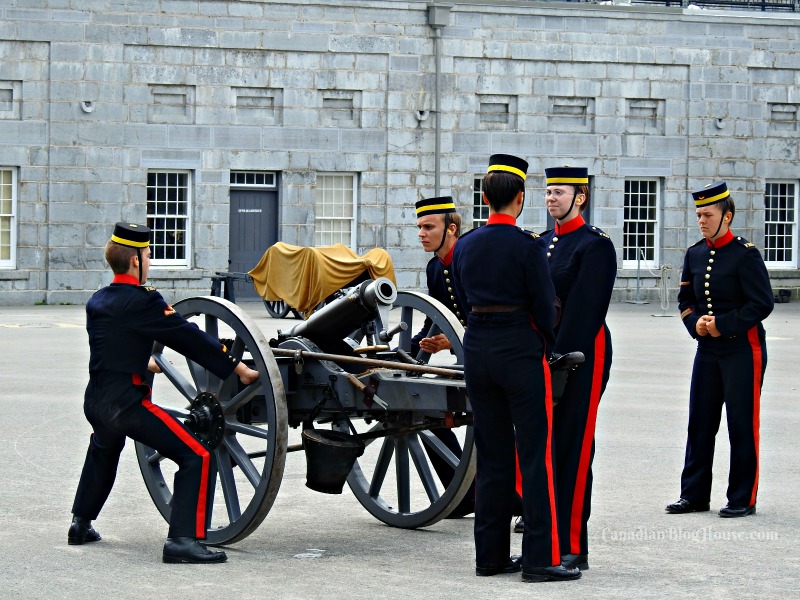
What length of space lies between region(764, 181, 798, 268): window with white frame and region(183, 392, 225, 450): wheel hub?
3087cm

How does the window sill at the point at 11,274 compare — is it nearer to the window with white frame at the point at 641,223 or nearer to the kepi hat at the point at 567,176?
the window with white frame at the point at 641,223

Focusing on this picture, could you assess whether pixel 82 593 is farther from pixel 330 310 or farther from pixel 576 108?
pixel 576 108

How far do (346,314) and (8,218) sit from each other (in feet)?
81.7

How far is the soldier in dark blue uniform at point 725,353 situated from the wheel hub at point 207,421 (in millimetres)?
2640

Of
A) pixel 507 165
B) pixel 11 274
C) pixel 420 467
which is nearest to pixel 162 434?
pixel 420 467

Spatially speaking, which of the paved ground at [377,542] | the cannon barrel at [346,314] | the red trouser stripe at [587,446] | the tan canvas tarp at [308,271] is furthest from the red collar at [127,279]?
the tan canvas tarp at [308,271]

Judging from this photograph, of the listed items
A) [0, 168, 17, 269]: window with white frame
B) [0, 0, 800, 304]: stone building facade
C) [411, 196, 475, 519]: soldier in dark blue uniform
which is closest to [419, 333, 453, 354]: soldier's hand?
[411, 196, 475, 519]: soldier in dark blue uniform

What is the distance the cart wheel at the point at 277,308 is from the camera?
28141 mm

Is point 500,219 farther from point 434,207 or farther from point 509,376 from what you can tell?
point 434,207

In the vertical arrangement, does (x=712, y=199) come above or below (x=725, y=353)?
above

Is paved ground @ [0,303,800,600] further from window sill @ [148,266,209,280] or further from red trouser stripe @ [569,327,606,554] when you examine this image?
window sill @ [148,266,209,280]

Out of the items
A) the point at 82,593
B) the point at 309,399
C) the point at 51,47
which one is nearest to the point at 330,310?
the point at 309,399

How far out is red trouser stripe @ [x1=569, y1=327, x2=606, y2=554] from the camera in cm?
711

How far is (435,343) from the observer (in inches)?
323
